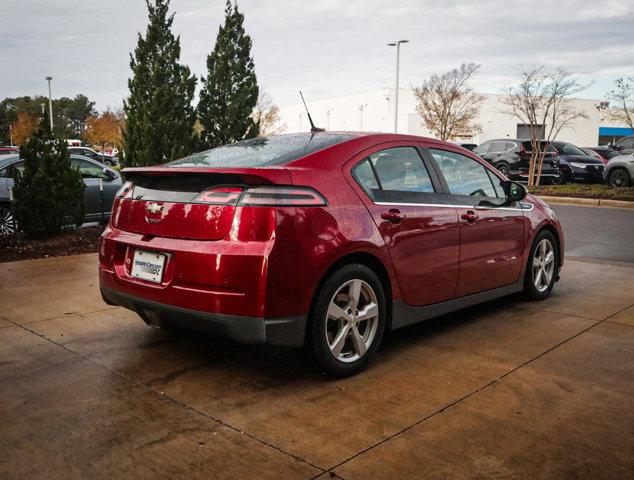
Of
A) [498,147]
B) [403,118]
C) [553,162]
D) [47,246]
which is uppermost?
[403,118]

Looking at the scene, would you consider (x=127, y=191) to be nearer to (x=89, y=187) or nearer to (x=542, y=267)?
(x=542, y=267)

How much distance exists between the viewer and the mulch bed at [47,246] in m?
8.06

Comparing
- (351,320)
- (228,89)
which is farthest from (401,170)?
(228,89)

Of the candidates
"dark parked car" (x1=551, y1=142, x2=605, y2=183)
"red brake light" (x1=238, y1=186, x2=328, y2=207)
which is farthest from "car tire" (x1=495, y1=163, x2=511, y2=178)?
"red brake light" (x1=238, y1=186, x2=328, y2=207)

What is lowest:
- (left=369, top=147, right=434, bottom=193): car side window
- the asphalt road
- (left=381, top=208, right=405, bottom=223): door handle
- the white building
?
the asphalt road

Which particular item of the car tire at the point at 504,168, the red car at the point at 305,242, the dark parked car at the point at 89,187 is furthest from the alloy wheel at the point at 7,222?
the car tire at the point at 504,168

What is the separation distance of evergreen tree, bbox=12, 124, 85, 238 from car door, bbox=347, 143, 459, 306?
6267 mm

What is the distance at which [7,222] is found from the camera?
1027cm

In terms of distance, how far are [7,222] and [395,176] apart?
821cm

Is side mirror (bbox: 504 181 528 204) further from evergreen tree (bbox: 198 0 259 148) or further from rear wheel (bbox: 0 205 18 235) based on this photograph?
evergreen tree (bbox: 198 0 259 148)

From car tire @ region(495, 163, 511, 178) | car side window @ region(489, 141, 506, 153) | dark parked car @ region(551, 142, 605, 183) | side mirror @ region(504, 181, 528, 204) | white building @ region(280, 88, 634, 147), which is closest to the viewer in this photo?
side mirror @ region(504, 181, 528, 204)

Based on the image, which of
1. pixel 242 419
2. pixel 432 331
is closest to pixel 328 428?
pixel 242 419

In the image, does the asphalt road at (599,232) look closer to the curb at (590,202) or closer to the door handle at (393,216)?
the curb at (590,202)

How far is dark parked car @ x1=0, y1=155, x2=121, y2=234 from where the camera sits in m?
10.3
